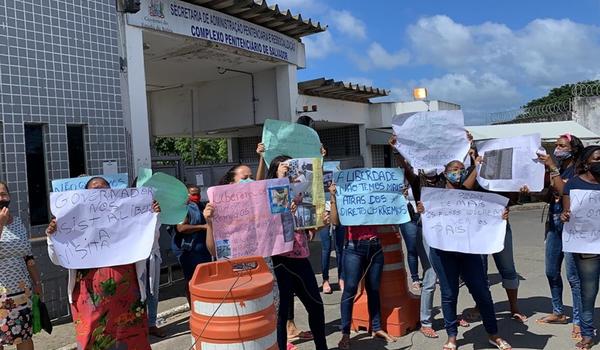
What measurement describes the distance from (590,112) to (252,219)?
23.8m

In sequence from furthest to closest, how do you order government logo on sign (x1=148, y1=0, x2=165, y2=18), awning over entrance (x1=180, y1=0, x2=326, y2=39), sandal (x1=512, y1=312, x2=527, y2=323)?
1. awning over entrance (x1=180, y1=0, x2=326, y2=39)
2. government logo on sign (x1=148, y1=0, x2=165, y2=18)
3. sandal (x1=512, y1=312, x2=527, y2=323)

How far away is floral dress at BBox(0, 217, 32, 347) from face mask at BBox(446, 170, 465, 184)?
3814 mm

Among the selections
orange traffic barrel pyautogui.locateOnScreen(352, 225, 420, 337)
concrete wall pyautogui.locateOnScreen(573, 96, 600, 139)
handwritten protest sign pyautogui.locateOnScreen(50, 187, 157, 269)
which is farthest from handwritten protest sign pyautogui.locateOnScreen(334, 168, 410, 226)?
concrete wall pyautogui.locateOnScreen(573, 96, 600, 139)

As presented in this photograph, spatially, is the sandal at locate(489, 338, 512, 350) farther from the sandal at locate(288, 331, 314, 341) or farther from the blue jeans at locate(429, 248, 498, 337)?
the sandal at locate(288, 331, 314, 341)

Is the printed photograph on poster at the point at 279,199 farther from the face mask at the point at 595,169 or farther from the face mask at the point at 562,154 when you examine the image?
the face mask at the point at 562,154

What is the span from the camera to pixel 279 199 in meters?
4.32

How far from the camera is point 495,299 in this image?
671cm

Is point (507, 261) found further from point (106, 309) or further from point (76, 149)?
point (76, 149)

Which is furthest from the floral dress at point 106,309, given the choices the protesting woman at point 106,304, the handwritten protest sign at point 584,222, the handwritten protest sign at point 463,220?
the handwritten protest sign at point 584,222

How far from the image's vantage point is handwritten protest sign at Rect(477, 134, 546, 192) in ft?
16.5

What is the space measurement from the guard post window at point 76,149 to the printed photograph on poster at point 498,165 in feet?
17.4

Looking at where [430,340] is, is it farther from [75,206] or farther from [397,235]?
[75,206]

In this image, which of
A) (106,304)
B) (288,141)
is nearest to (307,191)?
(288,141)

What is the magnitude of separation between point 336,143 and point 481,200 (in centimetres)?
1200
